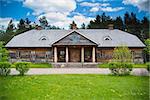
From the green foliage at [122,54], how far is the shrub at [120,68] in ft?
0.64

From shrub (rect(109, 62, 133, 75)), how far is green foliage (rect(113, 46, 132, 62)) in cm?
20

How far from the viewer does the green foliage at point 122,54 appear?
682cm

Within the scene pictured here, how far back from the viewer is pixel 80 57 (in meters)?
12.3

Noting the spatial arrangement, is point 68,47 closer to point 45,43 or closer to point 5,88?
point 45,43

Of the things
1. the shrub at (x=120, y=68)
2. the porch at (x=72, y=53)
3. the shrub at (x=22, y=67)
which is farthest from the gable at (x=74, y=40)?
the shrub at (x=22, y=67)

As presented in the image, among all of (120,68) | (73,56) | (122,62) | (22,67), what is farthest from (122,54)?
(73,56)

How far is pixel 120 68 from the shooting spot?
8.11m

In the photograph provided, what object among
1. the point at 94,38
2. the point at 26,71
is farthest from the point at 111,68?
the point at 94,38

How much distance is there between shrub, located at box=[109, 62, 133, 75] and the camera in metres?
7.91

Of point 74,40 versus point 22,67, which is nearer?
→ point 22,67

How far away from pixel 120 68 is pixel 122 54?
1.16m

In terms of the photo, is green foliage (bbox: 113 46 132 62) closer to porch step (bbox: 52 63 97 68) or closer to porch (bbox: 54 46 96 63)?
porch step (bbox: 52 63 97 68)

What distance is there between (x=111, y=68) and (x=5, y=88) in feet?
18.5

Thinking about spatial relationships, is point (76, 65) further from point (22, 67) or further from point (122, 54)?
point (122, 54)
